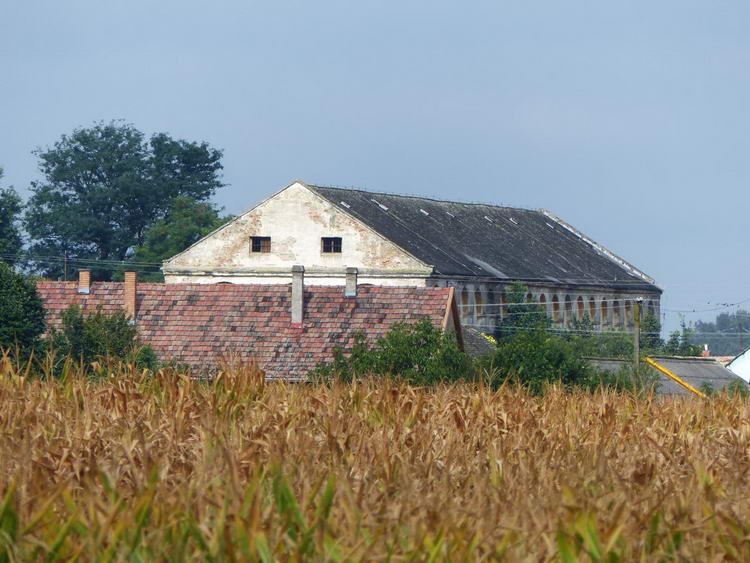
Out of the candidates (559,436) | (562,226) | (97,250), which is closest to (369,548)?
(559,436)

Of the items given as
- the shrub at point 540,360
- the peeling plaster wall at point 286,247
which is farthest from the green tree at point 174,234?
the shrub at point 540,360

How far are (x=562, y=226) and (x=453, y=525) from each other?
65942 millimetres

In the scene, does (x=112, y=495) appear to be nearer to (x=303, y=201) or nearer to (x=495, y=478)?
(x=495, y=478)

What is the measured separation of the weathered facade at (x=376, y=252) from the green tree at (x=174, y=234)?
15110mm

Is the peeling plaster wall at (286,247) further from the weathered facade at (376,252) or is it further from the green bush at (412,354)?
the green bush at (412,354)

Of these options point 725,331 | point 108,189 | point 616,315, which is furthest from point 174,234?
point 725,331

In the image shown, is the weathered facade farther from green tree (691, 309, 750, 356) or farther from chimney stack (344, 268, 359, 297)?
green tree (691, 309, 750, 356)

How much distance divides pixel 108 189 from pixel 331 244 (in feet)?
94.0

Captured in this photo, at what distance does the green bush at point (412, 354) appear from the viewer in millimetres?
27703

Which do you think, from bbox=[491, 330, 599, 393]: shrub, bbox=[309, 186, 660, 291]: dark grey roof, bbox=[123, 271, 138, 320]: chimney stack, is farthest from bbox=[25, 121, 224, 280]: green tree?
bbox=[491, 330, 599, 393]: shrub

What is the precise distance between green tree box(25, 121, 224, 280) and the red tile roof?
37.4 m

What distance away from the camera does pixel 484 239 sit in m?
57.5

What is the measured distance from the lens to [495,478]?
571cm

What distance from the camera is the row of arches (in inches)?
1980
